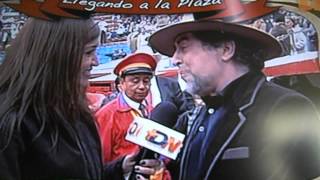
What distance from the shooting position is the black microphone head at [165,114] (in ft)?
7.84

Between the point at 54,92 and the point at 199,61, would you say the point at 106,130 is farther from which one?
the point at 199,61

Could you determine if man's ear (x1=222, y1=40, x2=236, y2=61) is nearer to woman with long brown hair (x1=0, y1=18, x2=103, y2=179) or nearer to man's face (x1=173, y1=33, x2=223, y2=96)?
man's face (x1=173, y1=33, x2=223, y2=96)

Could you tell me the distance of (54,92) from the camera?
2.43 meters

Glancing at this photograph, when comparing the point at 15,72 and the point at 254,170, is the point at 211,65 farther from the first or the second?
the point at 15,72

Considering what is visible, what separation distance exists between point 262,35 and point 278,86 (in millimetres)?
224

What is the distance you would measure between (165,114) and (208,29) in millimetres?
400

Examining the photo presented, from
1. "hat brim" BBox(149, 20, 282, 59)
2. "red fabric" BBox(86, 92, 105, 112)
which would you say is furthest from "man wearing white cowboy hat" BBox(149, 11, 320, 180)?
"red fabric" BBox(86, 92, 105, 112)

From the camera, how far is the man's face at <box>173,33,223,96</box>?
95.9 inches

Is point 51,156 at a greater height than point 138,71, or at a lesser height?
lesser

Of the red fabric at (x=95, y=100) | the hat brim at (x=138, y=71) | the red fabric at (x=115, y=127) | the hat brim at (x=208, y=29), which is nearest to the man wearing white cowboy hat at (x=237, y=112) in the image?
the hat brim at (x=208, y=29)

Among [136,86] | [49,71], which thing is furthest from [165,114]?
[49,71]

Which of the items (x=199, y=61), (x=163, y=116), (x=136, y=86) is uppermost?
(x=199, y=61)

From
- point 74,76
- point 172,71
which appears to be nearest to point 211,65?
point 172,71

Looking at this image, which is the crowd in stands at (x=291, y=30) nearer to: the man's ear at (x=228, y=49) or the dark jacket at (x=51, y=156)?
the man's ear at (x=228, y=49)
